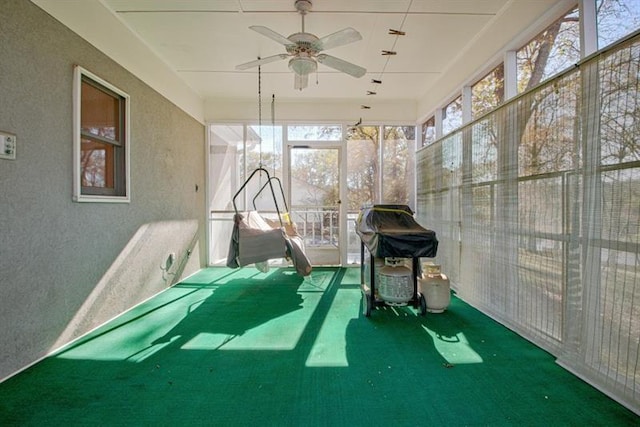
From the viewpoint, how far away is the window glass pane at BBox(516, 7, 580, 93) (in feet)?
7.38

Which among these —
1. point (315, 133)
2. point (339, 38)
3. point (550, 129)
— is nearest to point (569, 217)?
point (550, 129)

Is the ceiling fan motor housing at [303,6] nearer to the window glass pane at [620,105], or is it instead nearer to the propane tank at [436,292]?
the window glass pane at [620,105]

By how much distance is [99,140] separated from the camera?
2.97 metres

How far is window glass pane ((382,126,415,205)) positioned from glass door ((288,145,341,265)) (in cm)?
87

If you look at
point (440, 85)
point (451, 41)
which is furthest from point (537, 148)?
point (440, 85)

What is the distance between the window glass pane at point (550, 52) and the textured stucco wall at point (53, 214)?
3787mm

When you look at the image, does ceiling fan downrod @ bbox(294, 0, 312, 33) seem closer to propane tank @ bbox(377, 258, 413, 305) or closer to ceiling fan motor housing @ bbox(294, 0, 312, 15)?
ceiling fan motor housing @ bbox(294, 0, 312, 15)

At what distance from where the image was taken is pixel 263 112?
5.53 m

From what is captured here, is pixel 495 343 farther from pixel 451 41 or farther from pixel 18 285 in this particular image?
pixel 18 285

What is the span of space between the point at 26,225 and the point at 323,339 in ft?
7.72

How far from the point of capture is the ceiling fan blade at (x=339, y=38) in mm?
2539

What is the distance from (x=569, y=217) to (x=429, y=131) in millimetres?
3460

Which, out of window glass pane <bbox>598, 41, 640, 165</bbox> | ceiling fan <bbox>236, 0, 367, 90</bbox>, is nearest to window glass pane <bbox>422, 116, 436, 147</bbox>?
ceiling fan <bbox>236, 0, 367, 90</bbox>

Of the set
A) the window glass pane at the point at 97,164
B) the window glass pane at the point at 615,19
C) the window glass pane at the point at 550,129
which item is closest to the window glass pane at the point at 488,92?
the window glass pane at the point at 550,129
